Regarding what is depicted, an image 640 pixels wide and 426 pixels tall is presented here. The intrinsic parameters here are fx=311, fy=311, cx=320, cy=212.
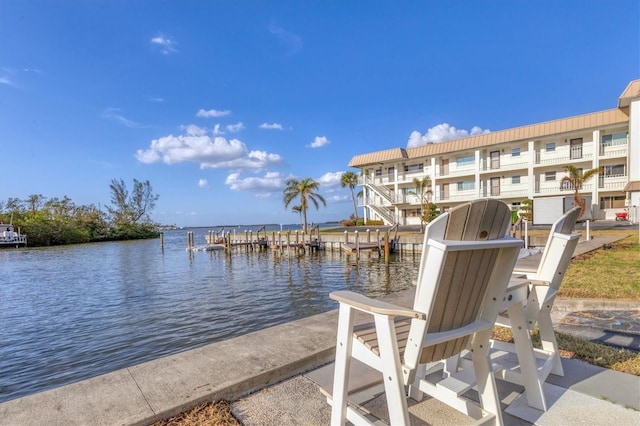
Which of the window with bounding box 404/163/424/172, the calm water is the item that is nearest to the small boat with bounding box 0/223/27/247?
the calm water

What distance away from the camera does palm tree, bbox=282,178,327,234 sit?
3313cm

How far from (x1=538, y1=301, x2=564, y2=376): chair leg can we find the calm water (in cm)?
547

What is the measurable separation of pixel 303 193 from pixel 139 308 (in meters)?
25.1

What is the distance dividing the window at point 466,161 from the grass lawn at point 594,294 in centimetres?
1940

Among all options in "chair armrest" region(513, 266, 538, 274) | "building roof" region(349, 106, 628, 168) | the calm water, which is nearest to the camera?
"chair armrest" region(513, 266, 538, 274)

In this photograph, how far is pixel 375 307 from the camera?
1.49m

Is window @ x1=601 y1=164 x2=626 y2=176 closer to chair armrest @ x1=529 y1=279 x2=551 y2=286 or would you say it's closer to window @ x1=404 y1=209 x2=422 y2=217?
window @ x1=404 y1=209 x2=422 y2=217

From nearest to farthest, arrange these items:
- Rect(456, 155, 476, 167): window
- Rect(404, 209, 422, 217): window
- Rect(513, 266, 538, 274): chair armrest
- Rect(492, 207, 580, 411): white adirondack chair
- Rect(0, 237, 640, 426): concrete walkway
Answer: Rect(0, 237, 640, 426): concrete walkway → Rect(492, 207, 580, 411): white adirondack chair → Rect(513, 266, 538, 274): chair armrest → Rect(456, 155, 476, 167): window → Rect(404, 209, 422, 217): window

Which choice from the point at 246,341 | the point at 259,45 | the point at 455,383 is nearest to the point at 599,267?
the point at 455,383

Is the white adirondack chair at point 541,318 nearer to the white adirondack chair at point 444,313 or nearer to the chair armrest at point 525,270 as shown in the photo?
the chair armrest at point 525,270

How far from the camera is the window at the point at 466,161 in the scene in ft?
93.7

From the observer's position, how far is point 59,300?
10312 mm

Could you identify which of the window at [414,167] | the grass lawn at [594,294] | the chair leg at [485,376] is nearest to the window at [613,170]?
the window at [414,167]

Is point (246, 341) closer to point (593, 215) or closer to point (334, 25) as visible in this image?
point (334, 25)
